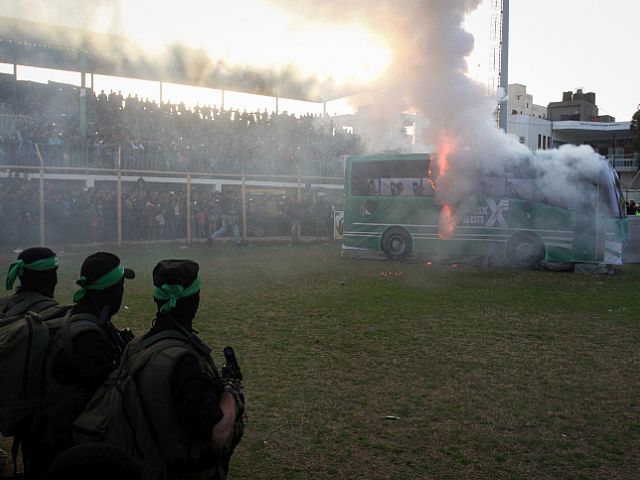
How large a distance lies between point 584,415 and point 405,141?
15.3 meters

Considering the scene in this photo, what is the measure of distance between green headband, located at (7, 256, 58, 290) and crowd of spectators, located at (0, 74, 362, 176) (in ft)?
56.5

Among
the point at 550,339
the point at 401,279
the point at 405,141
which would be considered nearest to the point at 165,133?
the point at 405,141

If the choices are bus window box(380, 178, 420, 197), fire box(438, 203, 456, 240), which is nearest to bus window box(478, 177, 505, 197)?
fire box(438, 203, 456, 240)

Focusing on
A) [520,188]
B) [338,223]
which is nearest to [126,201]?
[338,223]

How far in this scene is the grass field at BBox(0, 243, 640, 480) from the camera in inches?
180

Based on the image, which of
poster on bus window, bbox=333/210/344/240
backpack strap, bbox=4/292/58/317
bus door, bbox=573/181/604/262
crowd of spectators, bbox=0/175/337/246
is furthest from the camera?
poster on bus window, bbox=333/210/344/240

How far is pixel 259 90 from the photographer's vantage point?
74.7 ft

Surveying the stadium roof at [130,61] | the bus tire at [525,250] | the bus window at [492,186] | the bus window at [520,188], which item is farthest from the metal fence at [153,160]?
the bus tire at [525,250]

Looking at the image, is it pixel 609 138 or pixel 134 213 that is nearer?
pixel 134 213

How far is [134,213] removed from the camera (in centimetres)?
2152

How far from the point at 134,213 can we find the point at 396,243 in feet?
31.1

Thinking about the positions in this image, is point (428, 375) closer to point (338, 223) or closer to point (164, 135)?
point (164, 135)

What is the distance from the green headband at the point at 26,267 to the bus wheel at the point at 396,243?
1499 cm

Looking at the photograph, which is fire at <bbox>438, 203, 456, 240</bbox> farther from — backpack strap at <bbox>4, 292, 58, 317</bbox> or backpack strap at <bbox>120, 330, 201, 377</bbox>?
backpack strap at <bbox>120, 330, 201, 377</bbox>
